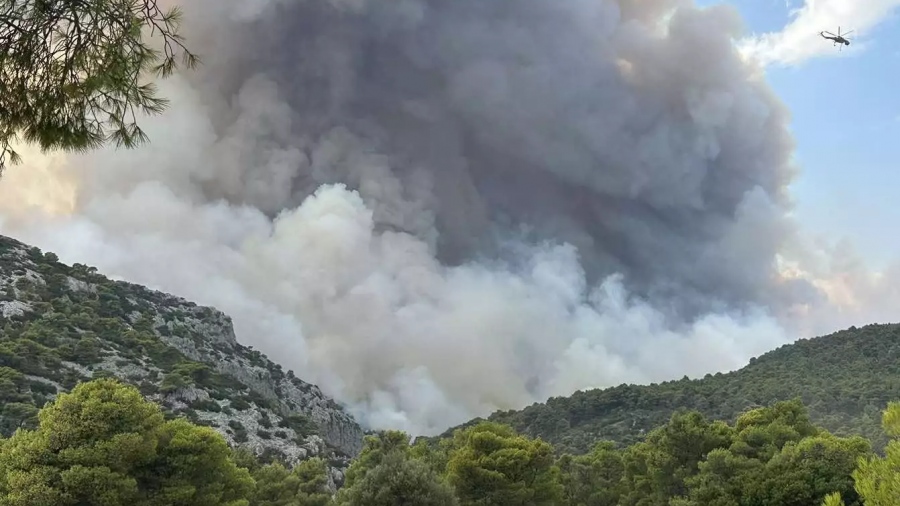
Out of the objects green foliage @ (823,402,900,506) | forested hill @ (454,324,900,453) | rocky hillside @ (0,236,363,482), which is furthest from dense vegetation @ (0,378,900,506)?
forested hill @ (454,324,900,453)

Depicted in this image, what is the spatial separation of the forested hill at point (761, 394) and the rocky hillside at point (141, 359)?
44514 mm

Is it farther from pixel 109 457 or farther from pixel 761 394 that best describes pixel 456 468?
pixel 761 394

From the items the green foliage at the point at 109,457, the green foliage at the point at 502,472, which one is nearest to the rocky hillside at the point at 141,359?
the green foliage at the point at 109,457

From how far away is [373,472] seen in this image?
34031 millimetres

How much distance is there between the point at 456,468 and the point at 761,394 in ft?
259

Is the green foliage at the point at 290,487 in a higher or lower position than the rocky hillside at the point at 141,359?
lower

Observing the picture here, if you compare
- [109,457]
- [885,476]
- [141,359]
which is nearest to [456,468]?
[109,457]

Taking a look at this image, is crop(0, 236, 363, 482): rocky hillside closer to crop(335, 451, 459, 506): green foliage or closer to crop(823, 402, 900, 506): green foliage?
crop(335, 451, 459, 506): green foliage

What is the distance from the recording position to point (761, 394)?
9981cm

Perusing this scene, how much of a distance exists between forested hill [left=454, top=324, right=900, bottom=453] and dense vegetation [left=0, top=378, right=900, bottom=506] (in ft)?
136

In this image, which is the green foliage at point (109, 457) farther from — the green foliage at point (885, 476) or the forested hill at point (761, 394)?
the forested hill at point (761, 394)

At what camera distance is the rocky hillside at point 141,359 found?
6374cm

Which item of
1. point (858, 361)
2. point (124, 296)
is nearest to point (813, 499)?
point (858, 361)

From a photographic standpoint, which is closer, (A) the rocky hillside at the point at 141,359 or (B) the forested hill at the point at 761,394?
(A) the rocky hillside at the point at 141,359
